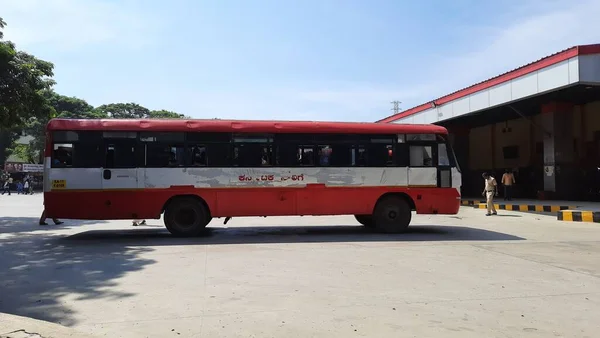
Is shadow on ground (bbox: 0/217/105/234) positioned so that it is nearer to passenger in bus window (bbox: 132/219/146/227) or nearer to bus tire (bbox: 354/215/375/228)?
passenger in bus window (bbox: 132/219/146/227)

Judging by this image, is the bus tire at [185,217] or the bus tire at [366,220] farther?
the bus tire at [366,220]

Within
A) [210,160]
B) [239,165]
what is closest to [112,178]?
[210,160]

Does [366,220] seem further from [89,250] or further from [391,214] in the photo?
[89,250]

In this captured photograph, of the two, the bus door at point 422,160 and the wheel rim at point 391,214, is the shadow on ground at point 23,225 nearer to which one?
the wheel rim at point 391,214

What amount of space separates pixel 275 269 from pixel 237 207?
3.94 metres

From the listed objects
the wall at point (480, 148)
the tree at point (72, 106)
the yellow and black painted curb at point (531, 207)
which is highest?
the tree at point (72, 106)

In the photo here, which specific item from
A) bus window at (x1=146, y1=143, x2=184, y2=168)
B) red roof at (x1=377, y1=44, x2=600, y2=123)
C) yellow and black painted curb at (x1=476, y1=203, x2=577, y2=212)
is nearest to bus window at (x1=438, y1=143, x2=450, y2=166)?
bus window at (x1=146, y1=143, x2=184, y2=168)

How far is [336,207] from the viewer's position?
11.0 metres

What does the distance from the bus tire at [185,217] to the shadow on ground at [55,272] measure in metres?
1.48

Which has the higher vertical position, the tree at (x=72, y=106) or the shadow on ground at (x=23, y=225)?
the tree at (x=72, y=106)

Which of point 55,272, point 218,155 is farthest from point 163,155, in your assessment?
point 55,272

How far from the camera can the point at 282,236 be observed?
36.0 feet

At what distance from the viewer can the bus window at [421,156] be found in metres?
11.3

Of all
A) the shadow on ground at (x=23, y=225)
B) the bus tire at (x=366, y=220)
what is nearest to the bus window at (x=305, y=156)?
the bus tire at (x=366, y=220)
